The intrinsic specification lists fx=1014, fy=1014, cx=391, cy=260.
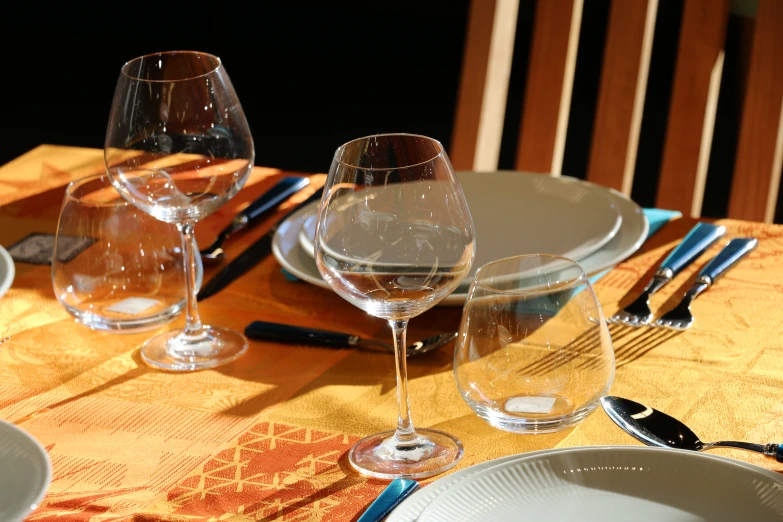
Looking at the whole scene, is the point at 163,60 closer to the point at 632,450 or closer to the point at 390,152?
the point at 390,152

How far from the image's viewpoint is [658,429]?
76cm

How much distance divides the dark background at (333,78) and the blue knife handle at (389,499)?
8.29ft

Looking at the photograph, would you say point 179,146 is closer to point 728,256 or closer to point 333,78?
point 728,256

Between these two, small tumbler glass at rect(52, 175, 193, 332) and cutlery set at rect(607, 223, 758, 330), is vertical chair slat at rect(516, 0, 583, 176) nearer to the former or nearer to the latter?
cutlery set at rect(607, 223, 758, 330)

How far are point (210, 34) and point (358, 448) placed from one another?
3657 mm

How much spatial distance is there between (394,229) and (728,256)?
1.66 feet

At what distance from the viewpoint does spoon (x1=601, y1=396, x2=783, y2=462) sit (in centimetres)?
72

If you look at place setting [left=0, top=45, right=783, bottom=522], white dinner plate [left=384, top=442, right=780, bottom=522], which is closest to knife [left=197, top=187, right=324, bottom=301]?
place setting [left=0, top=45, right=783, bottom=522]

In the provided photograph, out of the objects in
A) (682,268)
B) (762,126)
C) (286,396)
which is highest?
(762,126)

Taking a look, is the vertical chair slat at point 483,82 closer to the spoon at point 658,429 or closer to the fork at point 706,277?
the fork at point 706,277

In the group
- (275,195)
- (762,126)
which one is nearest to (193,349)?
(275,195)

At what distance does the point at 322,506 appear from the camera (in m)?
0.70

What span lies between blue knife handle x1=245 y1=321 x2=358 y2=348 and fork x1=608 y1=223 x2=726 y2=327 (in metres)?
0.26

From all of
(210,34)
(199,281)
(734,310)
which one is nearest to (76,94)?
(210,34)
